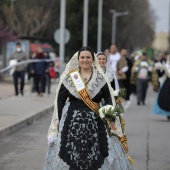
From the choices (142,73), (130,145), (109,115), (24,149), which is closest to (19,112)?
(130,145)

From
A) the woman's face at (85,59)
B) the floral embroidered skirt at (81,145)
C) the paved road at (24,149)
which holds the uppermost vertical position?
the woman's face at (85,59)

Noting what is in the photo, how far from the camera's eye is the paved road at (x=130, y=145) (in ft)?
34.7

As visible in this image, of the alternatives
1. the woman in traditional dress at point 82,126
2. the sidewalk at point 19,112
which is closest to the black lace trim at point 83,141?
the woman in traditional dress at point 82,126

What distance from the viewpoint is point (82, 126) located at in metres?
8.16

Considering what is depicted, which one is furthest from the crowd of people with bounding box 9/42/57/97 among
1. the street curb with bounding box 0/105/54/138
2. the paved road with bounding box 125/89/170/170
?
the paved road with bounding box 125/89/170/170

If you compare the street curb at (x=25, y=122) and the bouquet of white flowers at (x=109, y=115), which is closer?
the bouquet of white flowers at (x=109, y=115)

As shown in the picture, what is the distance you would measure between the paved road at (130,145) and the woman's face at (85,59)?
232 cm

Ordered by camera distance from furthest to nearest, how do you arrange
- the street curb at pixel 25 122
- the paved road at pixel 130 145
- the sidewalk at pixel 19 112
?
the sidewalk at pixel 19 112
the street curb at pixel 25 122
the paved road at pixel 130 145

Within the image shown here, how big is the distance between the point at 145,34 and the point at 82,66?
287ft

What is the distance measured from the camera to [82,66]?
8258mm

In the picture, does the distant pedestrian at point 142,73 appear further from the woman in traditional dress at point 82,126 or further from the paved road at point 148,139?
the woman in traditional dress at point 82,126

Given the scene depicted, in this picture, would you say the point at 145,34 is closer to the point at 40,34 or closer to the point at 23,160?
the point at 40,34

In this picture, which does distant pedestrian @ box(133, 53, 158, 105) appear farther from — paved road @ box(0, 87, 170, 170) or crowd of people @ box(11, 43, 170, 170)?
crowd of people @ box(11, 43, 170, 170)

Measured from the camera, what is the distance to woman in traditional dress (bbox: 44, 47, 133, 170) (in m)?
8.10
